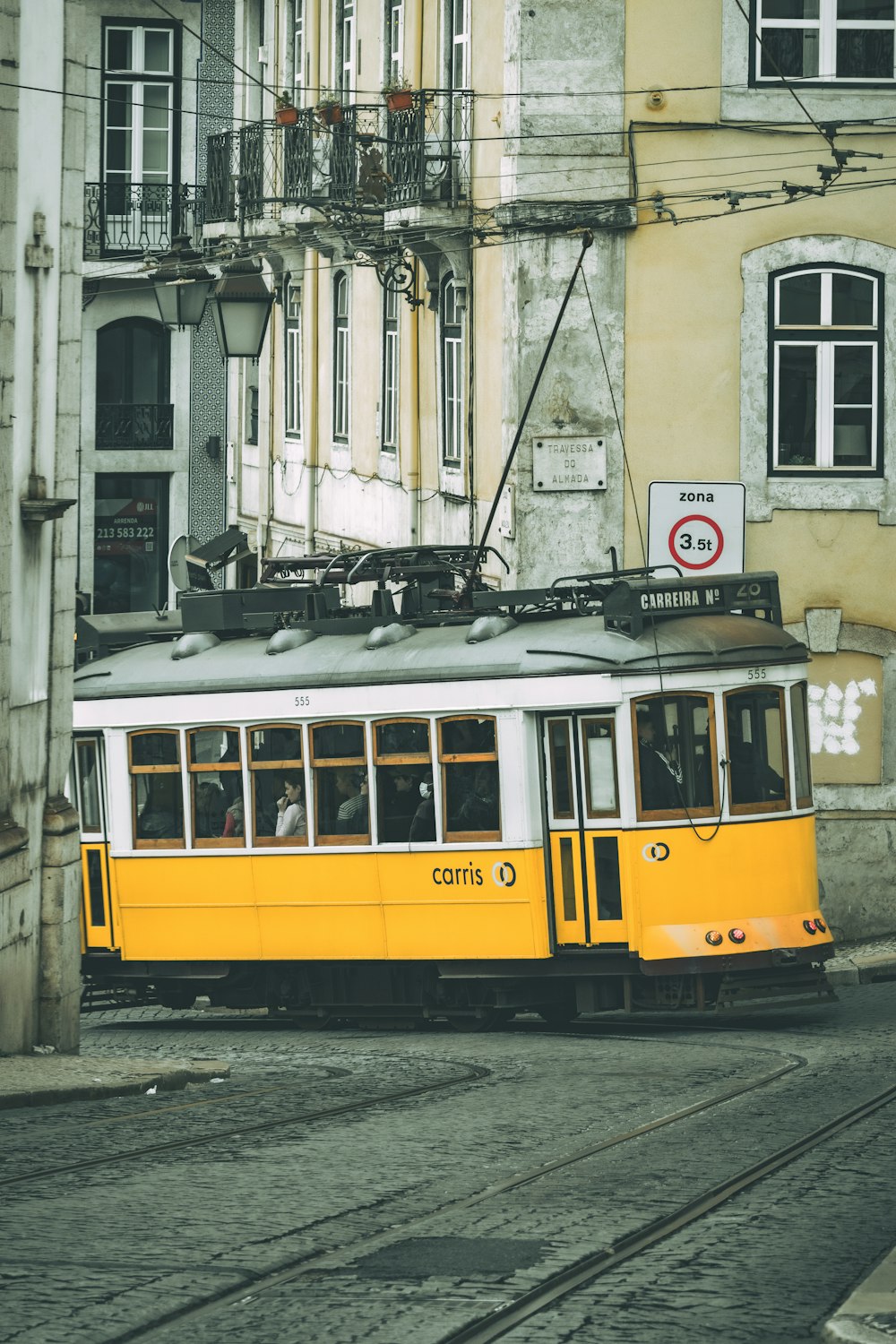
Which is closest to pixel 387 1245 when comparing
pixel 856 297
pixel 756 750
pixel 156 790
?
pixel 756 750

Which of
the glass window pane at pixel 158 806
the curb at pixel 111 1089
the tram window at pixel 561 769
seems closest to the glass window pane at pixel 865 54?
the tram window at pixel 561 769

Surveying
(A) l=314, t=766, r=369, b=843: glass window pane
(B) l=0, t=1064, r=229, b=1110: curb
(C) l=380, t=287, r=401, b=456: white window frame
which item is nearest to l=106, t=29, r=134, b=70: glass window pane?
(C) l=380, t=287, r=401, b=456: white window frame

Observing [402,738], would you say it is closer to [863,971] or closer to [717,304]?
[863,971]

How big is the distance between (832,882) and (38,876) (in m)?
9.07

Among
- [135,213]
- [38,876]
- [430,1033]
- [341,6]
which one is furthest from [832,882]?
[135,213]

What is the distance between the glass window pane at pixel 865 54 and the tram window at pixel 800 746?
7.81m

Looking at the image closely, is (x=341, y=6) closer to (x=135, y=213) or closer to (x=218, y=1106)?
(x=135, y=213)

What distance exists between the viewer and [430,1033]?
1717 centimetres

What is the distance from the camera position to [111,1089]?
511 inches

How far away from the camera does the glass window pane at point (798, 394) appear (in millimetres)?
22078

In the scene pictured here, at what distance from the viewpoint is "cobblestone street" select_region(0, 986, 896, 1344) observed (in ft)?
24.0

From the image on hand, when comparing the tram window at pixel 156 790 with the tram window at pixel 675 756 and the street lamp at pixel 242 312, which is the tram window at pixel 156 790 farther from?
the street lamp at pixel 242 312

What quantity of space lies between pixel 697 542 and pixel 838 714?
15.2ft

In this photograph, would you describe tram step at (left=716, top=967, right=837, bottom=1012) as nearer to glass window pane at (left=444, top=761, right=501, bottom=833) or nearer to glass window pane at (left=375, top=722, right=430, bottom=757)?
glass window pane at (left=444, top=761, right=501, bottom=833)
